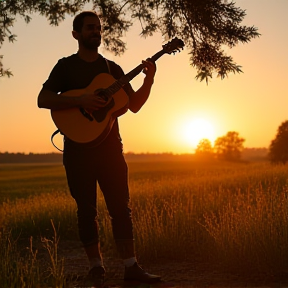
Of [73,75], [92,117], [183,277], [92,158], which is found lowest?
[183,277]

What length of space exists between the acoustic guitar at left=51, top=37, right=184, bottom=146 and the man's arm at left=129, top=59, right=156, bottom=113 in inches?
2.6

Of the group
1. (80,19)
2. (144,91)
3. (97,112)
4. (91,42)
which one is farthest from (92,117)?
(80,19)

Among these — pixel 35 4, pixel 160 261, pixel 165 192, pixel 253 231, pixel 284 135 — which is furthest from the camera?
pixel 284 135

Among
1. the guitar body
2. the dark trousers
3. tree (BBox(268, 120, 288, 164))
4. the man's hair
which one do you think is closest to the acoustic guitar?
the guitar body

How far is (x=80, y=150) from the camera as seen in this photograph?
179 inches

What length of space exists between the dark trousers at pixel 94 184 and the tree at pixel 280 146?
3569 centimetres

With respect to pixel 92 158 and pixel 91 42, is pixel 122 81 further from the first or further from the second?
pixel 92 158

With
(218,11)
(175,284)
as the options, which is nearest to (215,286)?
(175,284)

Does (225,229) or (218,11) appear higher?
(218,11)

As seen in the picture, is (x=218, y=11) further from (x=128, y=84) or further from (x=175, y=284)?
(x=175, y=284)

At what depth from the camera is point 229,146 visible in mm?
84938

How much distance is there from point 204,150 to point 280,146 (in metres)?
36.1

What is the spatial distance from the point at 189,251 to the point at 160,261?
40 centimetres

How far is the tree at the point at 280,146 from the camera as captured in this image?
39438 millimetres
